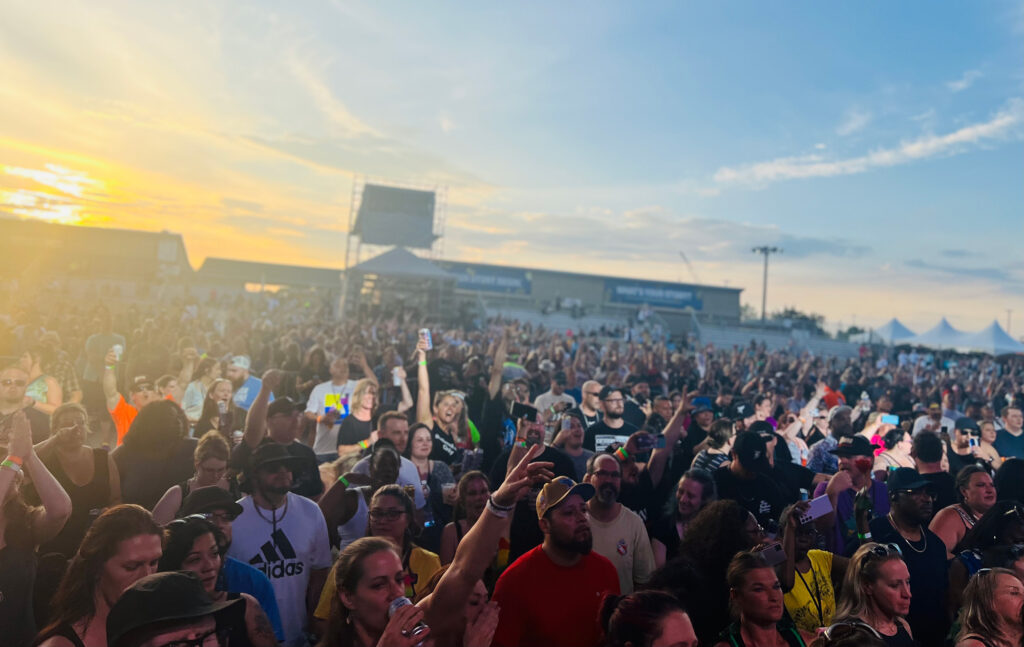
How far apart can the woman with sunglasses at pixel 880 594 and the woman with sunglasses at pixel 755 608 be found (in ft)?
1.67

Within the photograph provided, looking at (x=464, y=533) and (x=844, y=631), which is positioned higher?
(x=844, y=631)

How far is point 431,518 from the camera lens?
5395mm

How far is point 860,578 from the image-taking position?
3670 mm

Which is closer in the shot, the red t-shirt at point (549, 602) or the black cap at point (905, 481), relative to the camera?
the red t-shirt at point (549, 602)

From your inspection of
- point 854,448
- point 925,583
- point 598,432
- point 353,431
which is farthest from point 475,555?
point 598,432

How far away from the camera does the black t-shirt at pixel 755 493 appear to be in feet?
17.0

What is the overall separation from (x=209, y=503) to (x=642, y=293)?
5358 centimetres

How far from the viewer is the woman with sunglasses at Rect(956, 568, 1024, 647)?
3.51 m

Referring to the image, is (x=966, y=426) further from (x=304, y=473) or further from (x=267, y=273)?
(x=267, y=273)

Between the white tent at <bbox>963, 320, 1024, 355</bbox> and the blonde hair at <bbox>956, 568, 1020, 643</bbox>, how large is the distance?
1483 inches

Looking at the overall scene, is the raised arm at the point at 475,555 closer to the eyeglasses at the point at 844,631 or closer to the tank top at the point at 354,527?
the eyeglasses at the point at 844,631

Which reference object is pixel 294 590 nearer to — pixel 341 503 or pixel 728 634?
pixel 341 503

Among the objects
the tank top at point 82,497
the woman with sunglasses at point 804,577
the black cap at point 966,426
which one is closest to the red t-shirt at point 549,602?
the woman with sunglasses at point 804,577

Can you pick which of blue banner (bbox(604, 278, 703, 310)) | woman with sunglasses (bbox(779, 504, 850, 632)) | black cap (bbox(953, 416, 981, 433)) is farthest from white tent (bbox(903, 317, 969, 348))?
woman with sunglasses (bbox(779, 504, 850, 632))
